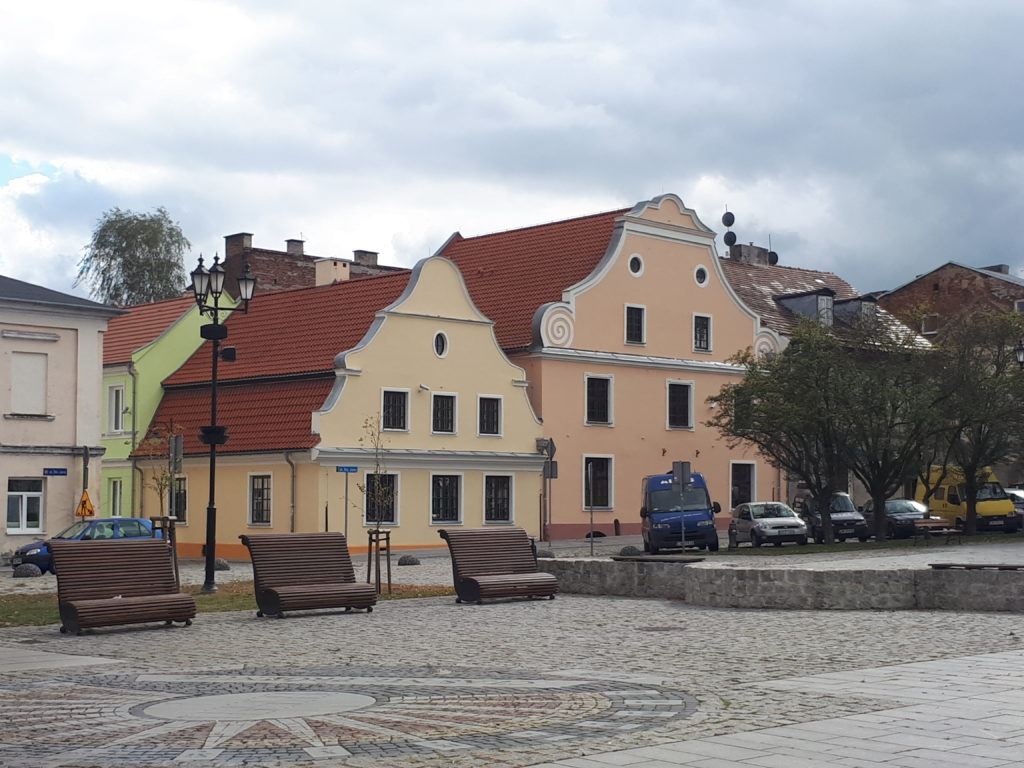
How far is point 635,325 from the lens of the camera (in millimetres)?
54219

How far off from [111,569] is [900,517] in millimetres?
35249

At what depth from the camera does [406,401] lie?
45.9 meters

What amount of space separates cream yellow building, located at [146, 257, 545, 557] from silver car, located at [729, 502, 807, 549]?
681 centimetres

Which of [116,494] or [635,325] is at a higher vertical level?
[635,325]

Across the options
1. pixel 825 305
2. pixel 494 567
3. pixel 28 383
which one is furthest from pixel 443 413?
pixel 825 305

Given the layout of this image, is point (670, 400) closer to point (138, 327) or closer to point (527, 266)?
point (527, 266)

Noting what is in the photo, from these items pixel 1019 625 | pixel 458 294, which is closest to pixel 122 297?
pixel 458 294

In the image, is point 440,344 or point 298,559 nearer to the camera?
point 298,559

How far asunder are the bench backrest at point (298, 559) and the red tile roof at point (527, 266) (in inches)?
1164

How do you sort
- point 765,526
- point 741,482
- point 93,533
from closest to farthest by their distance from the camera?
point 93,533
point 765,526
point 741,482

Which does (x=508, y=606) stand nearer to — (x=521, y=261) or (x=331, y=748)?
(x=331, y=748)

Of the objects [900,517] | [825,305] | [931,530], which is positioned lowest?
[931,530]

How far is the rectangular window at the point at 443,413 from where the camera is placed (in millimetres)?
46719

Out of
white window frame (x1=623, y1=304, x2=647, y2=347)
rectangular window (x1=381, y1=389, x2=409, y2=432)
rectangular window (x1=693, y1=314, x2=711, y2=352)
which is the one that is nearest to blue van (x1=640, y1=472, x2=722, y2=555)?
rectangular window (x1=381, y1=389, x2=409, y2=432)
